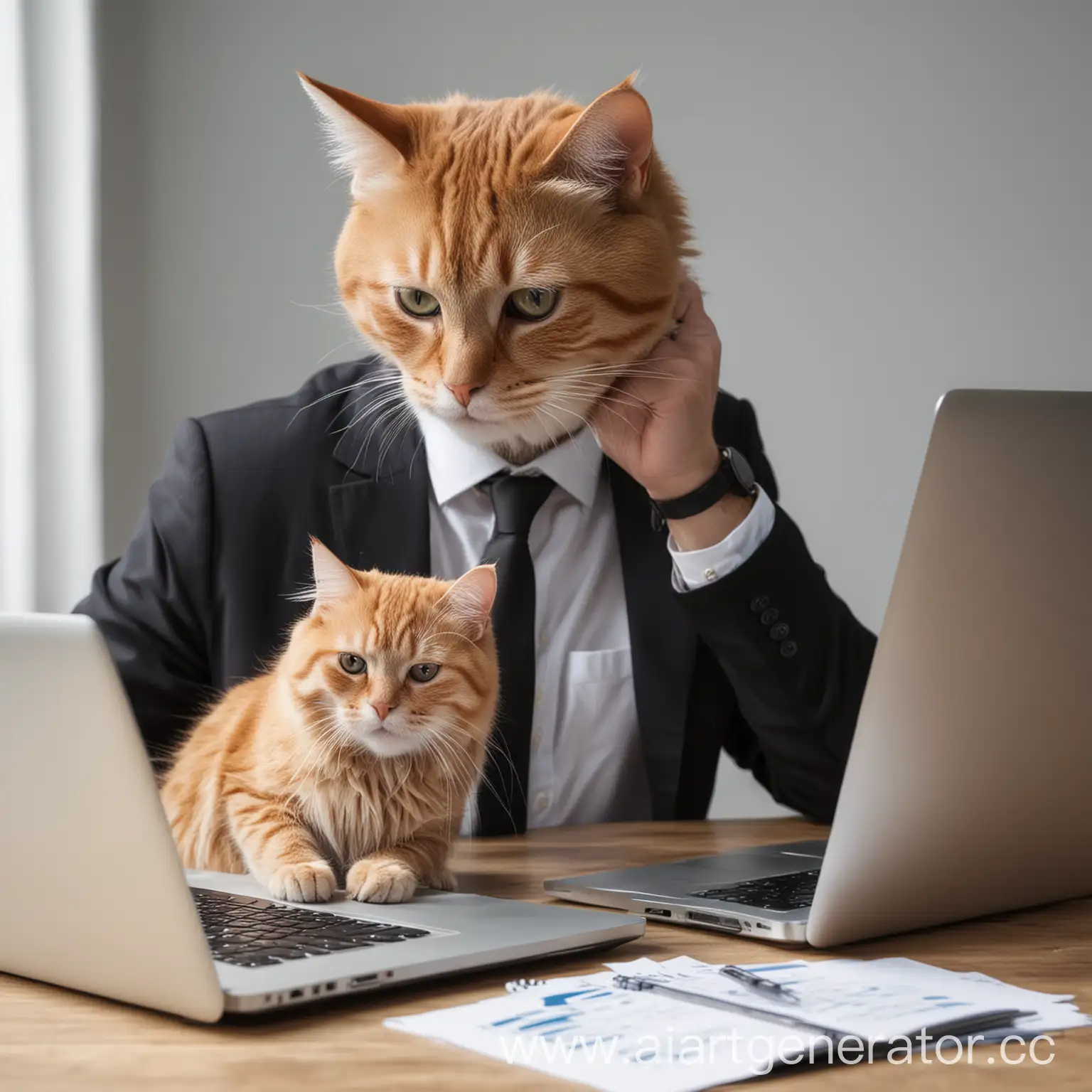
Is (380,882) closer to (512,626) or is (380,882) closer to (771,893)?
(771,893)

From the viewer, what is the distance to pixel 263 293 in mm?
2998

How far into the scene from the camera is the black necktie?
1.50 m

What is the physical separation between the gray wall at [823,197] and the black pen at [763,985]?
94.6 inches

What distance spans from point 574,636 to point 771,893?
2.35 feet

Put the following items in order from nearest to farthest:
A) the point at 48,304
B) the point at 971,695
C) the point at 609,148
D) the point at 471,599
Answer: the point at 971,695 → the point at 471,599 → the point at 609,148 → the point at 48,304

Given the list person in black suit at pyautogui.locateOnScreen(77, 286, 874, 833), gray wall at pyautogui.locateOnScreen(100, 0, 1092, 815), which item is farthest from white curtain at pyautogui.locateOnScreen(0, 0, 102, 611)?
person in black suit at pyautogui.locateOnScreen(77, 286, 874, 833)

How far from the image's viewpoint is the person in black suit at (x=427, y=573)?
150 cm

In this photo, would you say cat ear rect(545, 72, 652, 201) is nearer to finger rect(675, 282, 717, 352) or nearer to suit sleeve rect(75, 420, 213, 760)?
finger rect(675, 282, 717, 352)

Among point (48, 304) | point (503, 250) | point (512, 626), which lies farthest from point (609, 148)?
point (48, 304)

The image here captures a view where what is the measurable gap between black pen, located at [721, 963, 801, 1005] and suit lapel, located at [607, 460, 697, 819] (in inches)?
33.6

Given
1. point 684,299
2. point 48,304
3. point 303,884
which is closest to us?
point 303,884

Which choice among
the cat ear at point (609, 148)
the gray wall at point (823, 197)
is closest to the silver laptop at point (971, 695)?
the cat ear at point (609, 148)

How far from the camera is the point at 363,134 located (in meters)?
1.23

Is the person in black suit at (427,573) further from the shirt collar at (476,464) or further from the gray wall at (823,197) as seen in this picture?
the gray wall at (823,197)
